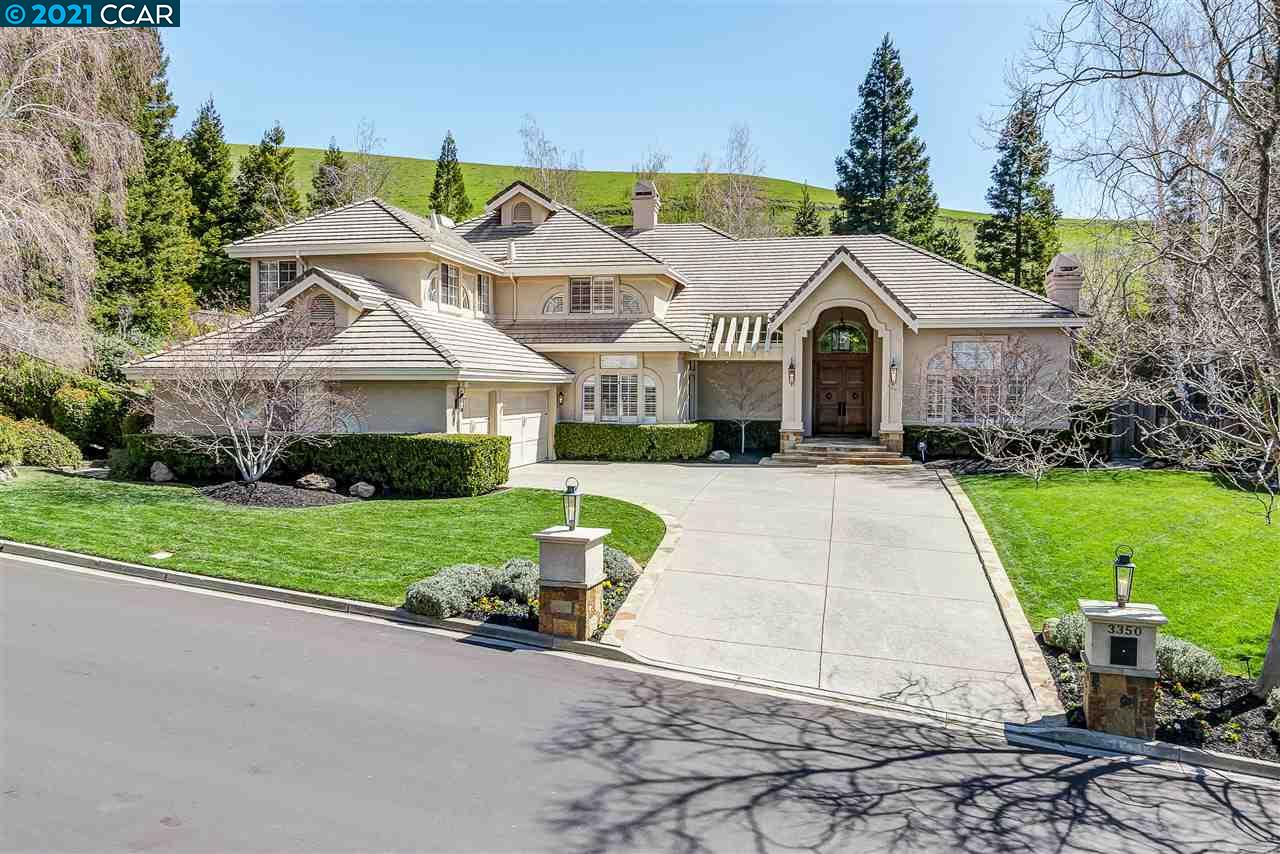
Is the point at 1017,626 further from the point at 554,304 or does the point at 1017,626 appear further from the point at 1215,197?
the point at 554,304

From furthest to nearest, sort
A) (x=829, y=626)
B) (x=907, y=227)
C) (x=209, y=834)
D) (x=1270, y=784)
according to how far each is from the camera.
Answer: (x=907, y=227) < (x=829, y=626) < (x=1270, y=784) < (x=209, y=834)

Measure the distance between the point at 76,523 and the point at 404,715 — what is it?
1054cm

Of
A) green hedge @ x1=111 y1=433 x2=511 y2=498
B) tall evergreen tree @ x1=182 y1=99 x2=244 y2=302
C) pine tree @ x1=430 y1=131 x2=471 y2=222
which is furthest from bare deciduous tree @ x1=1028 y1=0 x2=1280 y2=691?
pine tree @ x1=430 y1=131 x2=471 y2=222

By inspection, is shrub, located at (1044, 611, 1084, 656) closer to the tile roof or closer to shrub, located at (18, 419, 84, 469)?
the tile roof

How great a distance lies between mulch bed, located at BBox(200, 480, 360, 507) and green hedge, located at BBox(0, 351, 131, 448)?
27.9 ft

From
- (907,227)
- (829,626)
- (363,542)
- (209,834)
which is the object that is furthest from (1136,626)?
(907,227)

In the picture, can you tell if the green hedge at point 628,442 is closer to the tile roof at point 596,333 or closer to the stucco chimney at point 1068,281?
the tile roof at point 596,333

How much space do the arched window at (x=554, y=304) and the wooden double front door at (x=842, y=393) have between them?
29.5ft

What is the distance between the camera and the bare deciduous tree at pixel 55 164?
719 inches

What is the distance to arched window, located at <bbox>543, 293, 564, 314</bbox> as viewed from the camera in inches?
1106

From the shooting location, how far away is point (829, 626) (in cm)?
1085

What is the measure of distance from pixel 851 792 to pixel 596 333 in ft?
69.6

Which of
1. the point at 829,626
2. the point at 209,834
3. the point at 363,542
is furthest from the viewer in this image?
the point at 363,542

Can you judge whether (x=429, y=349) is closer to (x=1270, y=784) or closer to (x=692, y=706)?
(x=692, y=706)
